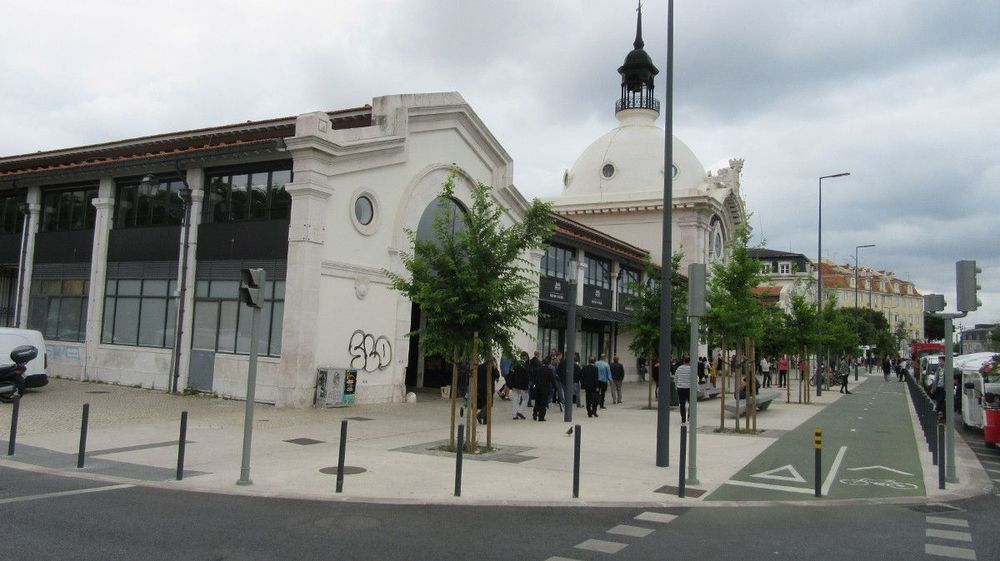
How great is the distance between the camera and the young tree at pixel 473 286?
1259 cm

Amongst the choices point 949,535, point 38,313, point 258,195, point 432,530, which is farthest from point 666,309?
→ point 38,313

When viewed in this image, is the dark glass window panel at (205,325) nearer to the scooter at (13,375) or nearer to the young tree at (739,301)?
the scooter at (13,375)

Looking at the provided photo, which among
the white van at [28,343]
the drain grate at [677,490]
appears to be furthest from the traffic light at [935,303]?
the white van at [28,343]

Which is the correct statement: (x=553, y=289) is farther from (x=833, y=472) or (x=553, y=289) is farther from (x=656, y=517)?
(x=656, y=517)

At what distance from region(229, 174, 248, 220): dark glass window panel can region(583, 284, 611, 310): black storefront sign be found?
18053 millimetres

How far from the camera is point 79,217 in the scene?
24.4m

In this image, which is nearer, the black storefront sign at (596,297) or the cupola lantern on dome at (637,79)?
the black storefront sign at (596,297)

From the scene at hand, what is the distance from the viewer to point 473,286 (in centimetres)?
1255

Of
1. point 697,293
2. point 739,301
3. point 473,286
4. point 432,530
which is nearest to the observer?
point 432,530

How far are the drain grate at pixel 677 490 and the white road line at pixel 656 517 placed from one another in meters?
1.18

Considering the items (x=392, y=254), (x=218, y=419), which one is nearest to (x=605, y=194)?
(x=392, y=254)

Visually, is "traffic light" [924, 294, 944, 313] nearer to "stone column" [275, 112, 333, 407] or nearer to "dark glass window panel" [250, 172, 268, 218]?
"stone column" [275, 112, 333, 407]

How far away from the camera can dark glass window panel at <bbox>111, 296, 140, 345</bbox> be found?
72.0 feet

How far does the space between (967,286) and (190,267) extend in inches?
725
